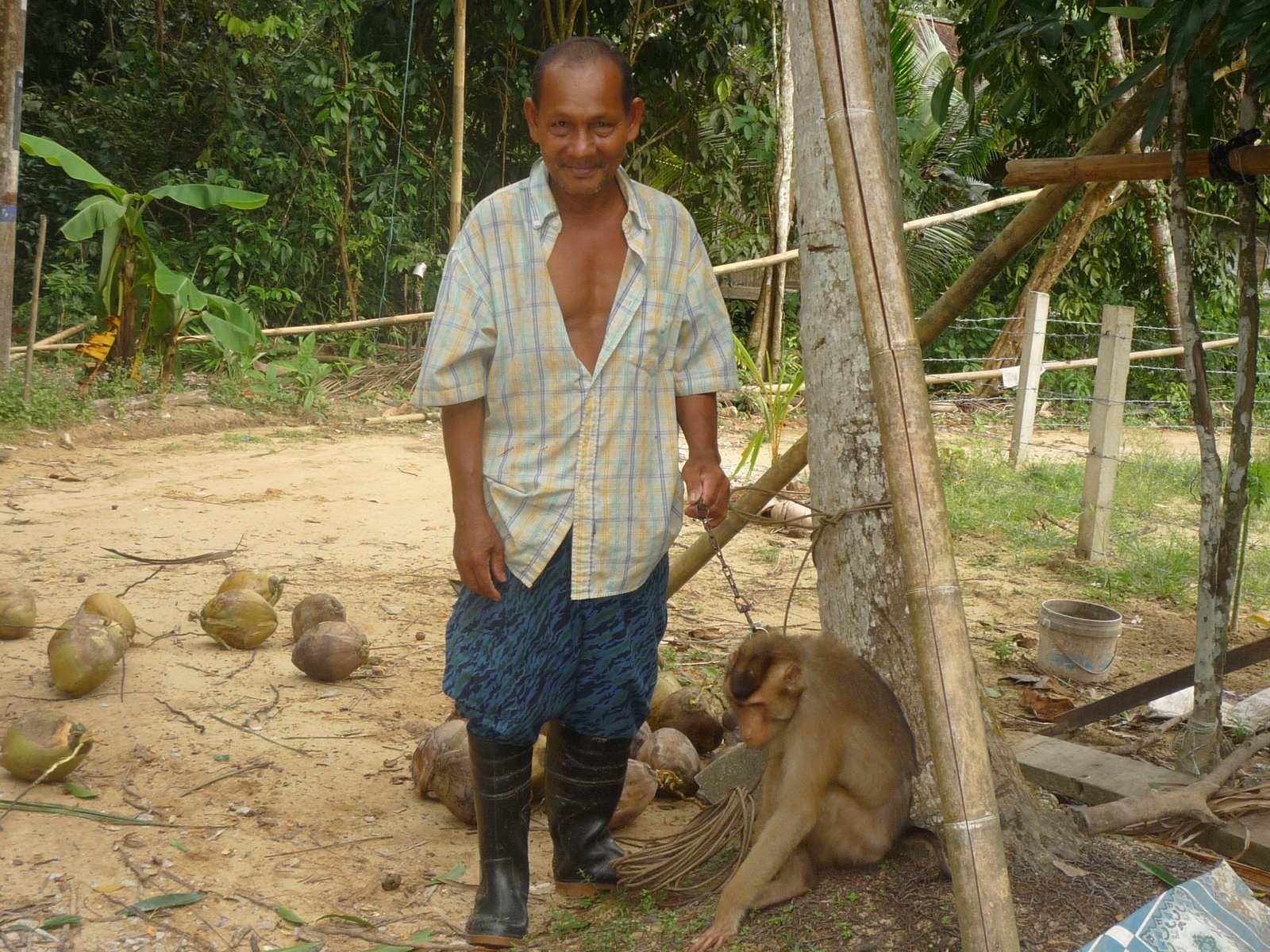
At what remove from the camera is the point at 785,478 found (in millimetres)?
3223

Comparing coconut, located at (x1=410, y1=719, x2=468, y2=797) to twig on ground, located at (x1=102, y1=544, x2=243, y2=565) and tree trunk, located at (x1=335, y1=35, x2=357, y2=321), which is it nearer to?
twig on ground, located at (x1=102, y1=544, x2=243, y2=565)

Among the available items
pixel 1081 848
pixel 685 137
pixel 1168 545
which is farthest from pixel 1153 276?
pixel 1081 848

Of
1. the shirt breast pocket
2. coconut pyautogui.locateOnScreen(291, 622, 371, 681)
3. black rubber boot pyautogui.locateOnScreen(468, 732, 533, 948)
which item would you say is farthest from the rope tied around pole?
coconut pyautogui.locateOnScreen(291, 622, 371, 681)

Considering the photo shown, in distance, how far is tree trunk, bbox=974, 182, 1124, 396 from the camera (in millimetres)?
10227

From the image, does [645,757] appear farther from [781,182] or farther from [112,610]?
[781,182]

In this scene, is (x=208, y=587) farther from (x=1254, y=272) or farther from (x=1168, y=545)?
(x=1168, y=545)

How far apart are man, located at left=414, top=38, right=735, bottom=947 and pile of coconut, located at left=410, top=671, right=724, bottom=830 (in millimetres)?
377

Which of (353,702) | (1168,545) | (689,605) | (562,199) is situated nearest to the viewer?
(562,199)

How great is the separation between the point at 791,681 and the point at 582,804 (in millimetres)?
706

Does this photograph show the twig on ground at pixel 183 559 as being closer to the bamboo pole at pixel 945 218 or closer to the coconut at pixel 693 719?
the coconut at pixel 693 719

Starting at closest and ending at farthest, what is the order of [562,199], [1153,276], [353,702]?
1. [562,199]
2. [353,702]
3. [1153,276]

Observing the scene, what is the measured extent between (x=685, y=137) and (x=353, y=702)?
905cm

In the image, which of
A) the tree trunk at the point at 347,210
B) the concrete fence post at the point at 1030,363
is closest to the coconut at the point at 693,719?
the concrete fence post at the point at 1030,363

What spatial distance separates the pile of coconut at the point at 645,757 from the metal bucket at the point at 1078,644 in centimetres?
150
